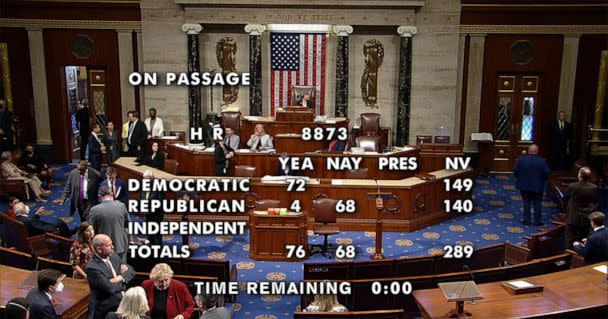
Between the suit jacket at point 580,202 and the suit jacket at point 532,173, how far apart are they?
7.32 ft

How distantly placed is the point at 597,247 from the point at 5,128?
1283 centimetres

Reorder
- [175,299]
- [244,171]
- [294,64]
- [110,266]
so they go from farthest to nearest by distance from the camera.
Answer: [294,64], [244,171], [110,266], [175,299]

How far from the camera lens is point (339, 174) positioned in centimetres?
1284

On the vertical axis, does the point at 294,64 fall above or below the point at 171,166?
above

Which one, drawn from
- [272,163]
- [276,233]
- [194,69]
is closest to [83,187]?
[276,233]

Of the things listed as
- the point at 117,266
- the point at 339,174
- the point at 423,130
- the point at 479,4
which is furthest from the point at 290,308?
the point at 479,4

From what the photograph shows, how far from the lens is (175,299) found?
6.22 m

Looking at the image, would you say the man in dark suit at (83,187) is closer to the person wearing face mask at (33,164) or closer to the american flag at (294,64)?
the person wearing face mask at (33,164)

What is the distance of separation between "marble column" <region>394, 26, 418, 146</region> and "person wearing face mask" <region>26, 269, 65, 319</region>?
1169 centimetres

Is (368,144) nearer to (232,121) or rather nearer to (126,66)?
(232,121)

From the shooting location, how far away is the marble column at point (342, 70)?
16016 mm

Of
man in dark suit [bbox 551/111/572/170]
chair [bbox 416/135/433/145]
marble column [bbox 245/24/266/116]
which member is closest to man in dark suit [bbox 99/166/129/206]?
marble column [bbox 245/24/266/116]

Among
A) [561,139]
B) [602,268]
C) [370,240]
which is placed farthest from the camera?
[561,139]

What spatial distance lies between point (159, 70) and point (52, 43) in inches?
108
